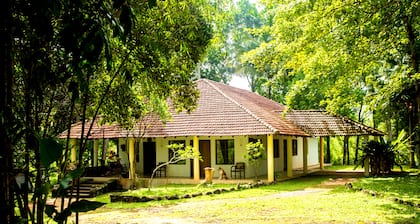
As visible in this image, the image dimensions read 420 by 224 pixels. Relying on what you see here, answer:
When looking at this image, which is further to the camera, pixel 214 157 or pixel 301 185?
pixel 214 157

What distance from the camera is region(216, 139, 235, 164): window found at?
67.6 feet

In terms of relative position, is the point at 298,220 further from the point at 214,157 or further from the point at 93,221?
the point at 214,157

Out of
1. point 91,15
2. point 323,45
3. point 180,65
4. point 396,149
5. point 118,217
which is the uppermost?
point 323,45

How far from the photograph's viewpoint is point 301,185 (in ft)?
57.9

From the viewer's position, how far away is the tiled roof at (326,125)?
21375 millimetres

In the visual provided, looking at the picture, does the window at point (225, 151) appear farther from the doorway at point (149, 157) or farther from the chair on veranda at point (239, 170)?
the doorway at point (149, 157)

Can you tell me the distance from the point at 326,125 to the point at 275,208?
12162 mm

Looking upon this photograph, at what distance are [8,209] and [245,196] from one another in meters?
12.5

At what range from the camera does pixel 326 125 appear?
2286 cm

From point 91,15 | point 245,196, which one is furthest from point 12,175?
point 245,196

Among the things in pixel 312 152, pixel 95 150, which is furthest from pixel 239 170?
pixel 312 152

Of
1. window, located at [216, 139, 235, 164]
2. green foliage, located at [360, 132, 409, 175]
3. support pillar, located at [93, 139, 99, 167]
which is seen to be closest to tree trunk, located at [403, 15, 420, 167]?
green foliage, located at [360, 132, 409, 175]

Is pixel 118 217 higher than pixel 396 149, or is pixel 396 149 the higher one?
pixel 396 149

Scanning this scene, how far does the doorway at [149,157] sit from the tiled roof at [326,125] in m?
7.61
